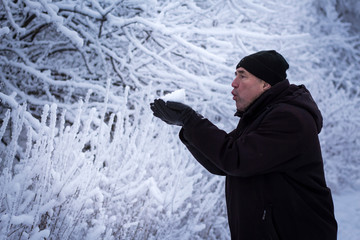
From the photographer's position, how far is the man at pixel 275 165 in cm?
145

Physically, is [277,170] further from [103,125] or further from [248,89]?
[103,125]

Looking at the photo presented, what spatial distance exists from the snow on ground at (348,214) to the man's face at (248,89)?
12.0ft

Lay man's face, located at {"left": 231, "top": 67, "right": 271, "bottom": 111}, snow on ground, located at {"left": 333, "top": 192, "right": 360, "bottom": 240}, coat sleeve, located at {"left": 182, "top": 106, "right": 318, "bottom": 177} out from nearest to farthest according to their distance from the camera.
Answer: coat sleeve, located at {"left": 182, "top": 106, "right": 318, "bottom": 177} → man's face, located at {"left": 231, "top": 67, "right": 271, "bottom": 111} → snow on ground, located at {"left": 333, "top": 192, "right": 360, "bottom": 240}

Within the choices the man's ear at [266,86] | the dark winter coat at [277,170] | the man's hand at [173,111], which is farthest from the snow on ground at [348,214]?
the man's hand at [173,111]

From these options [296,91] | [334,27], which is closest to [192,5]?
[296,91]

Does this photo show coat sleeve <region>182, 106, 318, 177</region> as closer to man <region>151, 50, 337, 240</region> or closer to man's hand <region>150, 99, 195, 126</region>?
man <region>151, 50, 337, 240</region>

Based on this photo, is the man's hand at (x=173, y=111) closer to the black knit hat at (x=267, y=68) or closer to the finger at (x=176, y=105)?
the finger at (x=176, y=105)

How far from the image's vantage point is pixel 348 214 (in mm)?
5727

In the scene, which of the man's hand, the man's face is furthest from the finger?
the man's face

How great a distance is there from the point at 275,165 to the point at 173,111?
1.86 feet

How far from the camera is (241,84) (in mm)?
1801

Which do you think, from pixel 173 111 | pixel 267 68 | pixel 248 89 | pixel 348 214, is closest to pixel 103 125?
pixel 173 111

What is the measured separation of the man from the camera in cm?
Result: 145

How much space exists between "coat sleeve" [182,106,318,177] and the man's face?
0.26m
